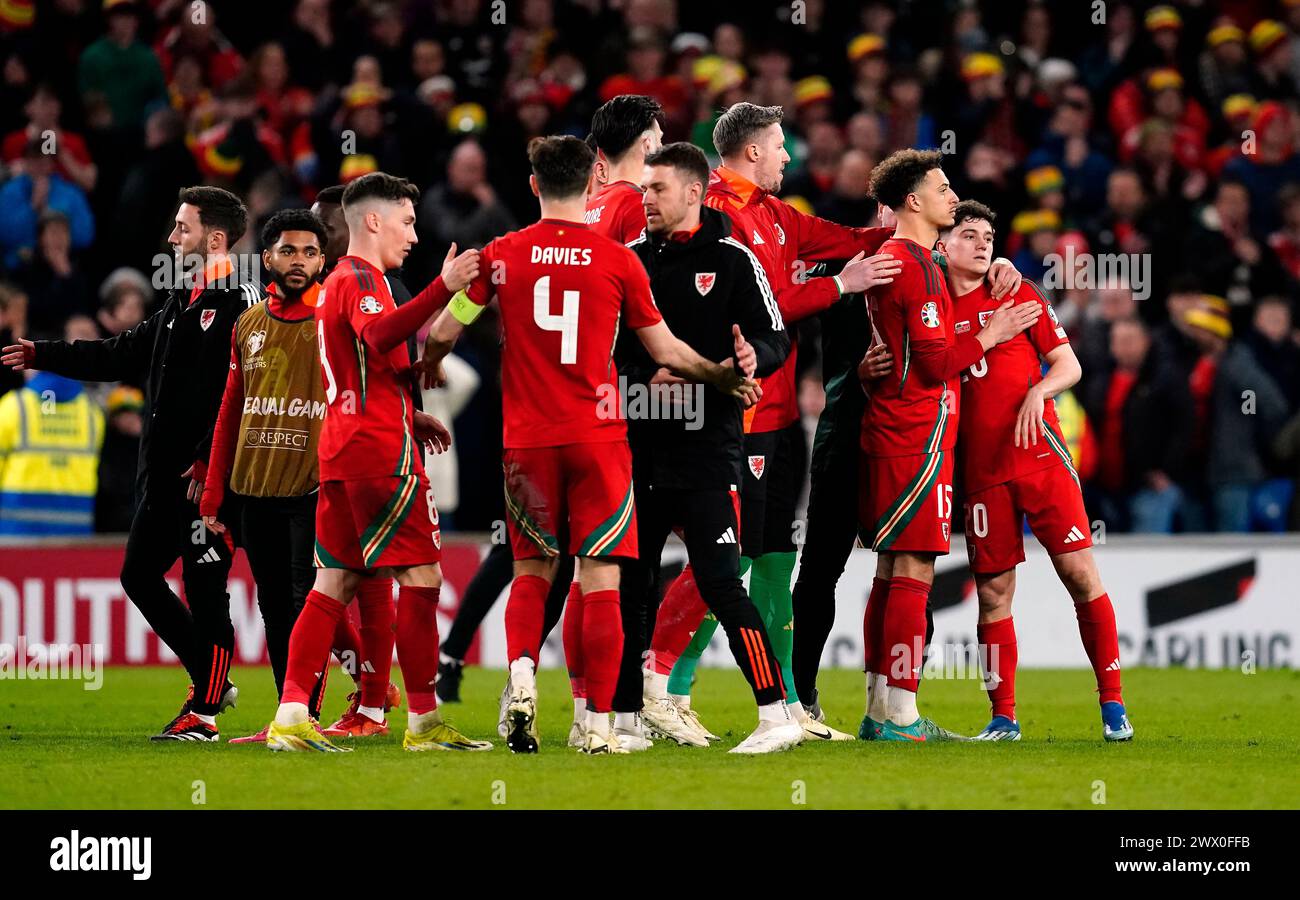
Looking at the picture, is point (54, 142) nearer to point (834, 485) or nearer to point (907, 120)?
point (907, 120)

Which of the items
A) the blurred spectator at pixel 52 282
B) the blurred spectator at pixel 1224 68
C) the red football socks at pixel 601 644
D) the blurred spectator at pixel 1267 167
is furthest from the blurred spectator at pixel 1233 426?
the blurred spectator at pixel 52 282

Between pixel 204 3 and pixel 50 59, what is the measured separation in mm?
1467

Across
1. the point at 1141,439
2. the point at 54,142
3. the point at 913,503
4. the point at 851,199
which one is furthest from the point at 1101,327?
the point at 54,142

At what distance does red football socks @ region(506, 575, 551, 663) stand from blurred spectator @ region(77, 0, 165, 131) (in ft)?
33.6

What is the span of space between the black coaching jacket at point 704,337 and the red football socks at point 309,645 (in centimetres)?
134

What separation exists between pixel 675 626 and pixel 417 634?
129cm

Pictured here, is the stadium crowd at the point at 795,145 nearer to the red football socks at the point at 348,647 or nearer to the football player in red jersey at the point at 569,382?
the red football socks at the point at 348,647

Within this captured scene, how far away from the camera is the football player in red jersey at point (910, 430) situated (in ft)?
26.4

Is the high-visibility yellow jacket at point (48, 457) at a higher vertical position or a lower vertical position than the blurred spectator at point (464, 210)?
lower

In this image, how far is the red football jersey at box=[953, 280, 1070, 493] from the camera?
27.5ft

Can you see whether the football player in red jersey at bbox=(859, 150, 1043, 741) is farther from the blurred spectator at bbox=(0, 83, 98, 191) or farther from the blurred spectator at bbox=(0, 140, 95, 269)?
the blurred spectator at bbox=(0, 83, 98, 191)

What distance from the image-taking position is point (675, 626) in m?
8.37

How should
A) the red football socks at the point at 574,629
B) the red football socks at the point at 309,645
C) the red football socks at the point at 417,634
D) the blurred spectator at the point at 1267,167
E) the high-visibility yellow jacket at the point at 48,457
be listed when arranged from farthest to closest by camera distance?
the blurred spectator at the point at 1267,167 → the high-visibility yellow jacket at the point at 48,457 → the red football socks at the point at 574,629 → the red football socks at the point at 417,634 → the red football socks at the point at 309,645
